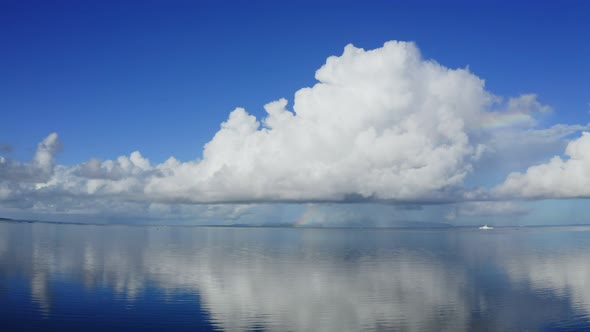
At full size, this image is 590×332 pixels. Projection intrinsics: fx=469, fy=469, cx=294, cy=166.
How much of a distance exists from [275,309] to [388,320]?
1437cm

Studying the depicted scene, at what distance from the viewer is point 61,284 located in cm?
7538

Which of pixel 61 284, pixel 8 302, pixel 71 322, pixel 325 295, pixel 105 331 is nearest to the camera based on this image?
pixel 105 331

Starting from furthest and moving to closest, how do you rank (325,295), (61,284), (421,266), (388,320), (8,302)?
(421,266)
(61,284)
(325,295)
(8,302)
(388,320)

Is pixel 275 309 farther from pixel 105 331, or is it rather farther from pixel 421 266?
pixel 421 266

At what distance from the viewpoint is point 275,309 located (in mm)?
59812

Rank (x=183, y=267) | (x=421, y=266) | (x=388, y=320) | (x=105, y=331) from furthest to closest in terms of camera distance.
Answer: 1. (x=421, y=266)
2. (x=183, y=267)
3. (x=388, y=320)
4. (x=105, y=331)

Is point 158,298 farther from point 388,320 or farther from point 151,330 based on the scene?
point 388,320

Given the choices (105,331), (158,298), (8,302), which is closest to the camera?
(105,331)

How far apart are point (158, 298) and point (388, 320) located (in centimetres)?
3162

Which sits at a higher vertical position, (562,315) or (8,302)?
(8,302)

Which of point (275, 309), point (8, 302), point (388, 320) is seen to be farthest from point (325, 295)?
point (8, 302)

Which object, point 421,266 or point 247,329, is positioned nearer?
point 247,329

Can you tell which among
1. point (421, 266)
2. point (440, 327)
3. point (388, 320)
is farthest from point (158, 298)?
point (421, 266)

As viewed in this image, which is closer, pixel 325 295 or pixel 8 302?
pixel 8 302
